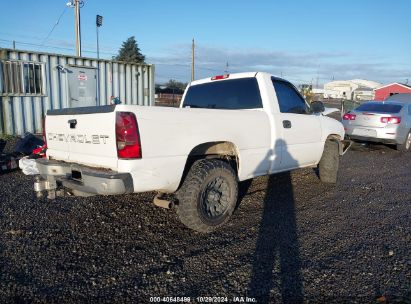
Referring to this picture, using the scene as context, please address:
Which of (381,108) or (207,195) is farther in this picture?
(381,108)

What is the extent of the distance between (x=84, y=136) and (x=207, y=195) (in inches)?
59.4

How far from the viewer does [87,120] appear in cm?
341

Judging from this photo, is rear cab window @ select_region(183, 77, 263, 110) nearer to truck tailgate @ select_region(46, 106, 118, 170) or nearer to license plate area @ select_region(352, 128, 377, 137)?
truck tailgate @ select_region(46, 106, 118, 170)

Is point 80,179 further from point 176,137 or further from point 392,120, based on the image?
point 392,120

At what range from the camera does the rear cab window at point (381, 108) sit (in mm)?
10311

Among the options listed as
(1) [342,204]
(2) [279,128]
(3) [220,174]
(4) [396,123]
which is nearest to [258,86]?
(2) [279,128]

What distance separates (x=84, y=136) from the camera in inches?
138

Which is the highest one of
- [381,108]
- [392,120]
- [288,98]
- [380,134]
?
[288,98]

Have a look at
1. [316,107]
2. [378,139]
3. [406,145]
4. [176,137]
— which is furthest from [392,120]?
[176,137]

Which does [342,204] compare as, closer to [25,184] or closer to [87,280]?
[87,280]

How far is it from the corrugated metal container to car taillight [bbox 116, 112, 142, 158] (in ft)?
29.0

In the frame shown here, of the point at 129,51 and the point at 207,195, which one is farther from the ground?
the point at 129,51

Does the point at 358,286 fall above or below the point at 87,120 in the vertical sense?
below

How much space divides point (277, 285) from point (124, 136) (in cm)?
189
